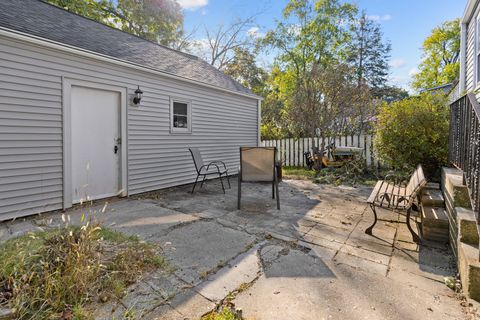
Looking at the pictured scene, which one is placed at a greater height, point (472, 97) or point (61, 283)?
point (472, 97)

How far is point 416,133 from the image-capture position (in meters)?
5.21

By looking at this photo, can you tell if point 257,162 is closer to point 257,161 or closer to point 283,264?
point 257,161

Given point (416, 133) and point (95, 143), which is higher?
point (416, 133)

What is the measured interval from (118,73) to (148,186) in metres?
2.45

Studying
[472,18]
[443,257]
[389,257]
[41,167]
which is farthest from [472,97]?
[41,167]

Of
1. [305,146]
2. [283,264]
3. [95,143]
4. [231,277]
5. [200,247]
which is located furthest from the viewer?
[305,146]

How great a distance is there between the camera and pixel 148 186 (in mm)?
5727

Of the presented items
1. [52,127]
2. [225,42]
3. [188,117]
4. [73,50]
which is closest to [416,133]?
[188,117]

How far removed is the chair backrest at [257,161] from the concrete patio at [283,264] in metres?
0.59

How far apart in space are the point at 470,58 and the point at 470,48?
0.30m

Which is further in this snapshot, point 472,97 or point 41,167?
point 41,167

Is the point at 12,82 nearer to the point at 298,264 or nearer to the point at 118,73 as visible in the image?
the point at 118,73

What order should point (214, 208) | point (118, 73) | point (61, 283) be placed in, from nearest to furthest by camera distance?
1. point (61, 283)
2. point (214, 208)
3. point (118, 73)

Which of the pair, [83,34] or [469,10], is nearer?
[83,34]
